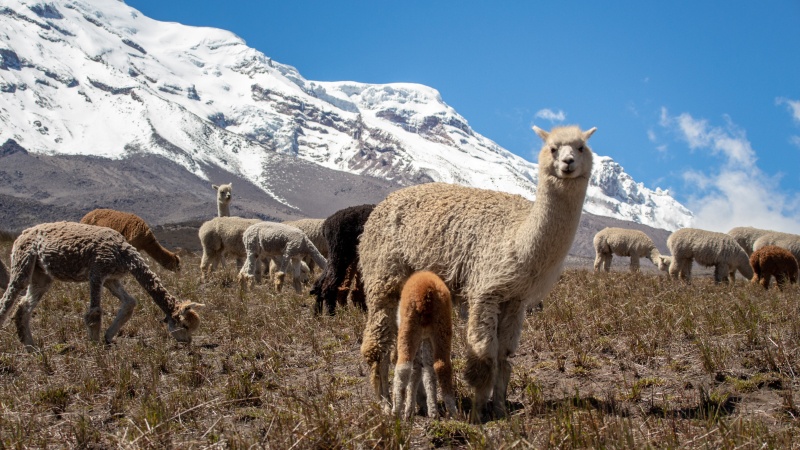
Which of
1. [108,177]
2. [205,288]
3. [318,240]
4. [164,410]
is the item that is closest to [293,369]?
[164,410]

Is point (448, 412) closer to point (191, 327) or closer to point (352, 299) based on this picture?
point (191, 327)

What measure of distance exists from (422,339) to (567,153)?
6.11 ft

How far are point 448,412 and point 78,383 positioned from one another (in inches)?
141

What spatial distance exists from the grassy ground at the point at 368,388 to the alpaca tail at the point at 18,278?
479mm

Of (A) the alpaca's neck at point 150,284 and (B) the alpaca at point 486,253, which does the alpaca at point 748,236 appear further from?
(A) the alpaca's neck at point 150,284

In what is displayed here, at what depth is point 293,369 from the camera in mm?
7309

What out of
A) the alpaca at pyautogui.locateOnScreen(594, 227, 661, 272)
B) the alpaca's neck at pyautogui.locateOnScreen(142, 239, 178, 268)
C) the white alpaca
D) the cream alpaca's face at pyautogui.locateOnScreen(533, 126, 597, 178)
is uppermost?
the white alpaca

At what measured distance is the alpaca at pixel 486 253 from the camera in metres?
5.80

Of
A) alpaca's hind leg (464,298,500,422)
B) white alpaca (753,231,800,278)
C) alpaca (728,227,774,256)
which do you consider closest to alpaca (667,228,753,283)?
white alpaca (753,231,800,278)

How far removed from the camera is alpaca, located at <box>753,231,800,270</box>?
20.8 metres

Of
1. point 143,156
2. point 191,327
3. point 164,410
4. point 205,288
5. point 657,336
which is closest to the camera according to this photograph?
point 164,410

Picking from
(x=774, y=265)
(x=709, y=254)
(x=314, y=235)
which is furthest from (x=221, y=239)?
(x=774, y=265)

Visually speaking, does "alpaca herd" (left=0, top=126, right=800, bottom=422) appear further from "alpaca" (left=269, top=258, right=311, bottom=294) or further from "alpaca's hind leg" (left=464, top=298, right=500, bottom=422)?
"alpaca" (left=269, top=258, right=311, bottom=294)

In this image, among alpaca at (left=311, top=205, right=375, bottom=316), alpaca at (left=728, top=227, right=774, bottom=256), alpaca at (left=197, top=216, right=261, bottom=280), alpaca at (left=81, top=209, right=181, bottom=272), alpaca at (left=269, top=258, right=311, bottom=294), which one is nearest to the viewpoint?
alpaca at (left=311, top=205, right=375, bottom=316)
